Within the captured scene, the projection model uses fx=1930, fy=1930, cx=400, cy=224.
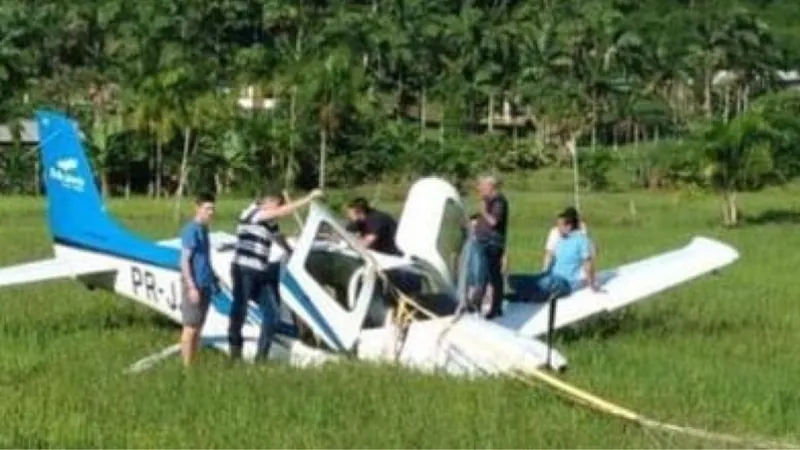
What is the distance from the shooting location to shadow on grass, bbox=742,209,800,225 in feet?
147

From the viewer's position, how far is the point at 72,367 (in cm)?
1420

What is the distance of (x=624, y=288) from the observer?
57.2 ft

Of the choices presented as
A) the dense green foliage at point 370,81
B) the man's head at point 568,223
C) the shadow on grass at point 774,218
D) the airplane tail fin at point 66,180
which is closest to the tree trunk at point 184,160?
the dense green foliage at point 370,81

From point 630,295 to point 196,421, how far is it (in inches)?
270

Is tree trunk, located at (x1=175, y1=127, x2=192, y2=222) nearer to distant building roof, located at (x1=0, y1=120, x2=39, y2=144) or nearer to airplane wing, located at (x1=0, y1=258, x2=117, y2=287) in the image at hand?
distant building roof, located at (x1=0, y1=120, x2=39, y2=144)

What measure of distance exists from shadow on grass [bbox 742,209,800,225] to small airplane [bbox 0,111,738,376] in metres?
26.9

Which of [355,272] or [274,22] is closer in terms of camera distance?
[355,272]

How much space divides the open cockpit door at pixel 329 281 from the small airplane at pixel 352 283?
0.04ft

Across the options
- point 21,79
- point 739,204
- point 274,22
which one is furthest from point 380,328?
point 274,22

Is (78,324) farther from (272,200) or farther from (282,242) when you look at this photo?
(272,200)

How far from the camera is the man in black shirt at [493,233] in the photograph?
16.6m

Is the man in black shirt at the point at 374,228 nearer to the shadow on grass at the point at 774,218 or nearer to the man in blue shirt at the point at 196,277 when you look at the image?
the man in blue shirt at the point at 196,277

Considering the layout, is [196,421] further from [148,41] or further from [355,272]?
[148,41]

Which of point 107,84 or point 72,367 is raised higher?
point 72,367
